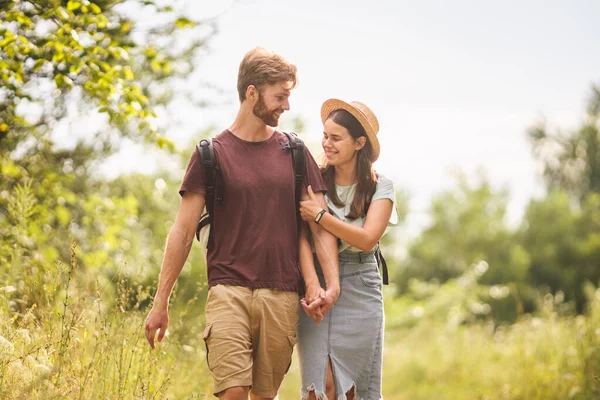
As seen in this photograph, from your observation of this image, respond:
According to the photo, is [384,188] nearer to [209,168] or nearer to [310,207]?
[310,207]

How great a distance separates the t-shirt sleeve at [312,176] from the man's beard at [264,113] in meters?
0.28

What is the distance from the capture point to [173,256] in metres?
3.76

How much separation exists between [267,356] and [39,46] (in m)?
3.46

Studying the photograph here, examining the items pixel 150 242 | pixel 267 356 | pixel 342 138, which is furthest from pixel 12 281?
pixel 150 242

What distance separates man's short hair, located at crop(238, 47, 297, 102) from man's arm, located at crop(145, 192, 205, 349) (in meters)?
0.72

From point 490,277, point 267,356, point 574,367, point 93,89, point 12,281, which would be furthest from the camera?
point 490,277

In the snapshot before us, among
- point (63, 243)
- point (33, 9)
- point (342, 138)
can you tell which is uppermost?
point (33, 9)

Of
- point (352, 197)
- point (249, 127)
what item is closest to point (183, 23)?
point (249, 127)

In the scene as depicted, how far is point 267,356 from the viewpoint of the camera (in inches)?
151

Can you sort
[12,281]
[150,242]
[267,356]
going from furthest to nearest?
[150,242], [12,281], [267,356]

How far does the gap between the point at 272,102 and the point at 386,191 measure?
0.91 m

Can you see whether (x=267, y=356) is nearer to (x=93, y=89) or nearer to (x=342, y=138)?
(x=342, y=138)

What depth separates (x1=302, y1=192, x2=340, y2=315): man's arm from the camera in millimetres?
3923

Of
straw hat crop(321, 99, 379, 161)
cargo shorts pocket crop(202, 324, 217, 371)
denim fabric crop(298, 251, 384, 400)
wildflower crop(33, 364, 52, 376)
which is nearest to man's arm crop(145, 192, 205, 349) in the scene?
cargo shorts pocket crop(202, 324, 217, 371)
